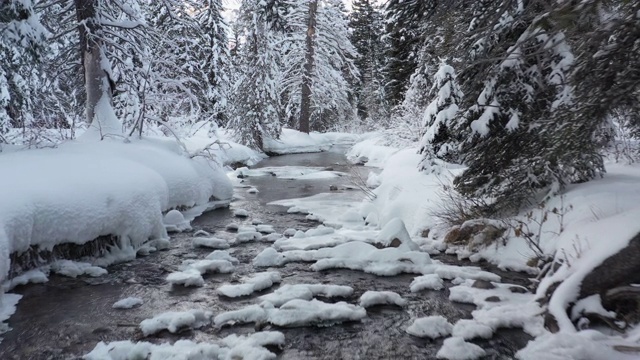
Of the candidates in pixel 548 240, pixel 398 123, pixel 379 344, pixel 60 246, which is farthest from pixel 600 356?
pixel 398 123

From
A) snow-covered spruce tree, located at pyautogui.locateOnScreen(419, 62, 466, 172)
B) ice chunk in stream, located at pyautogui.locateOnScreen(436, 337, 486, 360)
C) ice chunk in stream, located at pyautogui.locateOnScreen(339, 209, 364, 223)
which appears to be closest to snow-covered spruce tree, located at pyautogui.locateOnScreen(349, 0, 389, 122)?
snow-covered spruce tree, located at pyautogui.locateOnScreen(419, 62, 466, 172)

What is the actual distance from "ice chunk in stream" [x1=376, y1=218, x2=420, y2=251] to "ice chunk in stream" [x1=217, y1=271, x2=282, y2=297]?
1874 mm

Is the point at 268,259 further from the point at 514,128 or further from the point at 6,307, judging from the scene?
the point at 514,128

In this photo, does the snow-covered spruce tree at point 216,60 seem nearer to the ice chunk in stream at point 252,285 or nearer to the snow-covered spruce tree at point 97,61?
the snow-covered spruce tree at point 97,61

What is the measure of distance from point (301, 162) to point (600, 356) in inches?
672

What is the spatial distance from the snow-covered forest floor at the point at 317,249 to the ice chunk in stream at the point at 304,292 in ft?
0.05

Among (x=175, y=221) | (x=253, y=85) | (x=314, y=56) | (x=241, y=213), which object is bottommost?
(x=241, y=213)

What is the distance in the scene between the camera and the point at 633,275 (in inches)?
133

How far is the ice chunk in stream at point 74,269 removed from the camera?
5.20 meters

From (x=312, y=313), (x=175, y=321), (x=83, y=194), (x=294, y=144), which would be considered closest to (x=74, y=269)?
(x=83, y=194)

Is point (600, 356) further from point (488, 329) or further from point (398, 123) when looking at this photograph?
point (398, 123)

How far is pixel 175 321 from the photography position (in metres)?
3.85

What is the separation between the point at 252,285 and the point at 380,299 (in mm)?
1507

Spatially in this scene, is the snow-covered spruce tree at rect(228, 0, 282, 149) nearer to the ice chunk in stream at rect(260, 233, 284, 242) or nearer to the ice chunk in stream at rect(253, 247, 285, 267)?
the ice chunk in stream at rect(260, 233, 284, 242)
